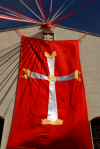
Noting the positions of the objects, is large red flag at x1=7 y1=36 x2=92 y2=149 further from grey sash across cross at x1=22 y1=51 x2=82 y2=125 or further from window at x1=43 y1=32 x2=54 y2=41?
window at x1=43 y1=32 x2=54 y2=41

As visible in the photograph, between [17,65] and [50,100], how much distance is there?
3178mm

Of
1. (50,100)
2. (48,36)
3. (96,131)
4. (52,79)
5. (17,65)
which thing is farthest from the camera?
(48,36)

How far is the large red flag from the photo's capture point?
8531 millimetres

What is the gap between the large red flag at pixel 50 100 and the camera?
28.0 ft

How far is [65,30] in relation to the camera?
40.8 feet

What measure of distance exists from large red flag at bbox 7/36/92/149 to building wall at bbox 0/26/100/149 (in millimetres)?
Answer: 461

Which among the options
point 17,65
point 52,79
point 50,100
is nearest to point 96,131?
point 50,100

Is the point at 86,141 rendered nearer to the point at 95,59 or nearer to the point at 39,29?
the point at 95,59

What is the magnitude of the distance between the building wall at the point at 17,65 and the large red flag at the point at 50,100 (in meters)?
0.46

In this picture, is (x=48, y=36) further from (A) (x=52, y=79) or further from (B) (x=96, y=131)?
(B) (x=96, y=131)

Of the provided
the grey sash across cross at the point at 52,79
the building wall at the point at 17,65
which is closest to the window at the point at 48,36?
the building wall at the point at 17,65

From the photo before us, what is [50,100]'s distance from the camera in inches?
385

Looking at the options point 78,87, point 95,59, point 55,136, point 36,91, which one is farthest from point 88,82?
point 55,136

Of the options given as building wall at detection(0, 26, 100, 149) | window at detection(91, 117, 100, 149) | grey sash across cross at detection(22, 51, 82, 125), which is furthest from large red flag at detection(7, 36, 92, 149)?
window at detection(91, 117, 100, 149)
